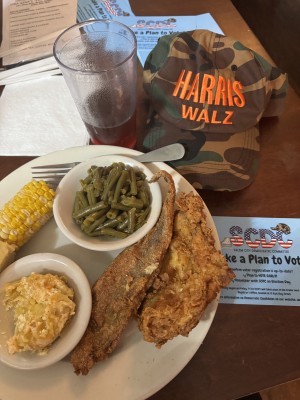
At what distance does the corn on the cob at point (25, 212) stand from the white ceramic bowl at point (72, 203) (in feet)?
0.15

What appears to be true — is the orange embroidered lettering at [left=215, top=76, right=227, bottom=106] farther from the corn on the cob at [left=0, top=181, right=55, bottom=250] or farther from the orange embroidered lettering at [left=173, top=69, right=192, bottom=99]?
the corn on the cob at [left=0, top=181, right=55, bottom=250]

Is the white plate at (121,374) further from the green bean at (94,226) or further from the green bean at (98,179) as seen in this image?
the green bean at (98,179)

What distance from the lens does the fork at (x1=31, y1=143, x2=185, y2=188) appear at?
1181mm

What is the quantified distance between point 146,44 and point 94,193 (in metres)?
0.94

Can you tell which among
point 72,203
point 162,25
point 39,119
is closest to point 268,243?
point 72,203

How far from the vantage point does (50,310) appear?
927 mm

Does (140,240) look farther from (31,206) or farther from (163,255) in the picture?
(31,206)

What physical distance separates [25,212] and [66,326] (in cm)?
38

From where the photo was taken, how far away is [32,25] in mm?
1792

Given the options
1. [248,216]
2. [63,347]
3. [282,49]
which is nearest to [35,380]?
[63,347]

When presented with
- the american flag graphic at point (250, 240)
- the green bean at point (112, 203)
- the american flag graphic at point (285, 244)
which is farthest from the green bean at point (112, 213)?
the american flag graphic at point (285, 244)

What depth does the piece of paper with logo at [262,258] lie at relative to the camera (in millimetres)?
1055

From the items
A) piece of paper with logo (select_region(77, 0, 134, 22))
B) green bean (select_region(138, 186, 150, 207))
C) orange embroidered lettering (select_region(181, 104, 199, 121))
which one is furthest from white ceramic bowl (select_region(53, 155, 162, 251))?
piece of paper with logo (select_region(77, 0, 134, 22))

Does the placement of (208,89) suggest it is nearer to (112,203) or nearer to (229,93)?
(229,93)
